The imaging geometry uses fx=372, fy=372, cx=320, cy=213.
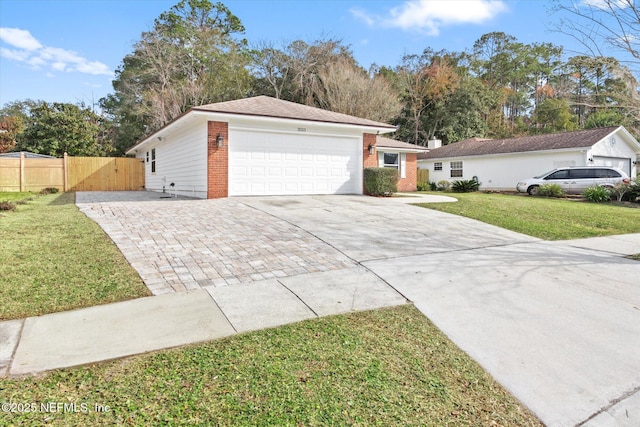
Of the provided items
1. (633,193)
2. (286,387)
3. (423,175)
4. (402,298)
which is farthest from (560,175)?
(286,387)

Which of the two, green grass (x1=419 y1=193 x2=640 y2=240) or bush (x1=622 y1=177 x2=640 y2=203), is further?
bush (x1=622 y1=177 x2=640 y2=203)

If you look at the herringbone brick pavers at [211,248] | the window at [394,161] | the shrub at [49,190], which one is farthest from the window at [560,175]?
the shrub at [49,190]

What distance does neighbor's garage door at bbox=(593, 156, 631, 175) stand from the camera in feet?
69.1

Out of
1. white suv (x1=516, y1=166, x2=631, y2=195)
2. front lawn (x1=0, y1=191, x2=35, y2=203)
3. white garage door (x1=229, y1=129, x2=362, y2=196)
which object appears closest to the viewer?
white garage door (x1=229, y1=129, x2=362, y2=196)

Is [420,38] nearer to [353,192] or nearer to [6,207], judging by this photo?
[353,192]

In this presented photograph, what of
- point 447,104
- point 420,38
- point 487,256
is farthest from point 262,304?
point 420,38

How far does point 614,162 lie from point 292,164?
20287mm

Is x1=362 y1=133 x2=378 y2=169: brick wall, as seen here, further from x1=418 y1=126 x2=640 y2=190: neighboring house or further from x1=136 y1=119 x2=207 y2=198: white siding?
x1=418 y1=126 x2=640 y2=190: neighboring house

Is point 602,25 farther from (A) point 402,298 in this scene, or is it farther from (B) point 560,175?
(B) point 560,175

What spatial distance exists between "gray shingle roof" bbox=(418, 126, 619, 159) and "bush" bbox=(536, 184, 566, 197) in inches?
164

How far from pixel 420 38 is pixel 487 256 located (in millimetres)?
36490

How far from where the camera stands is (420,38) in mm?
36906

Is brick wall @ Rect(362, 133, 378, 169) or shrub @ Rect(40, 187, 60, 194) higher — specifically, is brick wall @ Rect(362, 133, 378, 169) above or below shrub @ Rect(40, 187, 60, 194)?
above

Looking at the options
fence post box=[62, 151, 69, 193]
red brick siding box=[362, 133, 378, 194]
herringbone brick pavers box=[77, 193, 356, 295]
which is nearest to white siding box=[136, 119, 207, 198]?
herringbone brick pavers box=[77, 193, 356, 295]
